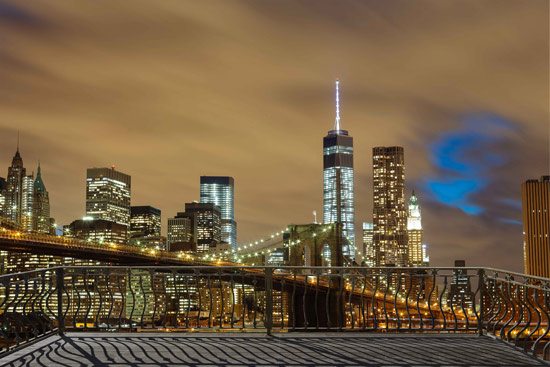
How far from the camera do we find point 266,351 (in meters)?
10.0

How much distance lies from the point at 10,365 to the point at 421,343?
5.82 m

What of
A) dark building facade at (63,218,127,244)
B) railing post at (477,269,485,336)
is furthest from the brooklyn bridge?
dark building facade at (63,218,127,244)

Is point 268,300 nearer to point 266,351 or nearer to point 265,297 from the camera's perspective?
point 265,297

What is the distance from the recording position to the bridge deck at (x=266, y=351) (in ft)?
29.9

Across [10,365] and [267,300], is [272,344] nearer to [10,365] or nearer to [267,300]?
[267,300]

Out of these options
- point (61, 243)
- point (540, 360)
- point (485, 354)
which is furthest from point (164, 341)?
point (61, 243)

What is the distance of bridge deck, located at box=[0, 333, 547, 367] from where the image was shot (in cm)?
912

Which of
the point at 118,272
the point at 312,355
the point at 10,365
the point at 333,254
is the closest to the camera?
the point at 10,365

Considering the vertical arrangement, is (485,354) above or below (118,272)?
below

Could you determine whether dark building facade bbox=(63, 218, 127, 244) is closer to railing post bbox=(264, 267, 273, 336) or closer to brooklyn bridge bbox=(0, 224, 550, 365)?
brooklyn bridge bbox=(0, 224, 550, 365)

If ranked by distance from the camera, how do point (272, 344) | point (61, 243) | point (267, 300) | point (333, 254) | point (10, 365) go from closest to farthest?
point (10, 365)
point (272, 344)
point (267, 300)
point (61, 243)
point (333, 254)

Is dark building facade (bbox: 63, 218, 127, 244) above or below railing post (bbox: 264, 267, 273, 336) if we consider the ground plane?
above

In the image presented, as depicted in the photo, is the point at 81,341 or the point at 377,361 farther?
the point at 81,341

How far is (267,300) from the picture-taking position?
12000 mm
